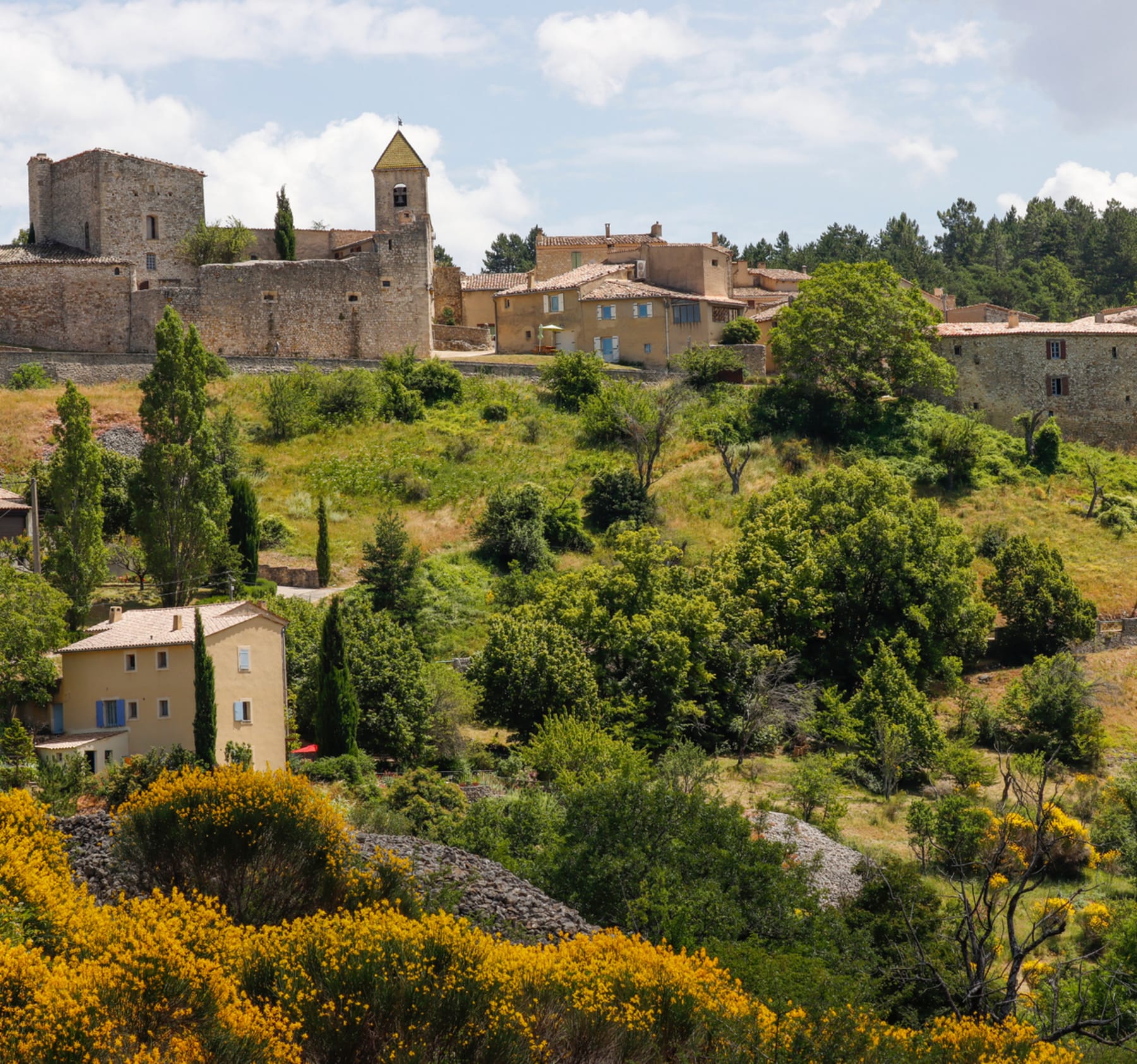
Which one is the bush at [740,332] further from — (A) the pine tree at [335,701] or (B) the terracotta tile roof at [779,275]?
(A) the pine tree at [335,701]

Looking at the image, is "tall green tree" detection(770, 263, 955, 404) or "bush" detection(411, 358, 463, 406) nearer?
"tall green tree" detection(770, 263, 955, 404)

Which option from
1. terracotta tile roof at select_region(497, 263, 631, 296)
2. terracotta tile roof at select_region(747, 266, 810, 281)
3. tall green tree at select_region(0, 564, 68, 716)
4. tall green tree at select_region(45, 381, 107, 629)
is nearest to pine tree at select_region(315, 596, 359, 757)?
tall green tree at select_region(0, 564, 68, 716)

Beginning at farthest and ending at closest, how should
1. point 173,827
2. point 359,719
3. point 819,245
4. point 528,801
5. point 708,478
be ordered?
point 819,245
point 708,478
point 359,719
point 528,801
point 173,827

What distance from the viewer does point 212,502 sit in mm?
46844

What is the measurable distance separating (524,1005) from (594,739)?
19.6 m

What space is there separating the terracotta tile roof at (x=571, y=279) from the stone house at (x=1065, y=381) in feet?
58.6

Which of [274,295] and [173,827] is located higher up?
[274,295]

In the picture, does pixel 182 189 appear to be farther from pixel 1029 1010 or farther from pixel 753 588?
pixel 1029 1010

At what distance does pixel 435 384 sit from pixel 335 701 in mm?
28872

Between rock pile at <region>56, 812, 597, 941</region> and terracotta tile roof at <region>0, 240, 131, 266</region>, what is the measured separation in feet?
141

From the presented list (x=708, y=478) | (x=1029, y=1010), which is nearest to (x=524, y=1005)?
(x=1029, y=1010)

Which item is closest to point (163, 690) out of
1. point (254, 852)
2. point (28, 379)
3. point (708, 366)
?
point (254, 852)

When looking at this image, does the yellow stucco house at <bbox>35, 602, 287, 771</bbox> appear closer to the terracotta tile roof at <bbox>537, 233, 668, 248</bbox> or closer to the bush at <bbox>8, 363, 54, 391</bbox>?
the bush at <bbox>8, 363, 54, 391</bbox>

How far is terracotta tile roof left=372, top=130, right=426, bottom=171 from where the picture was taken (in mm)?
72688
